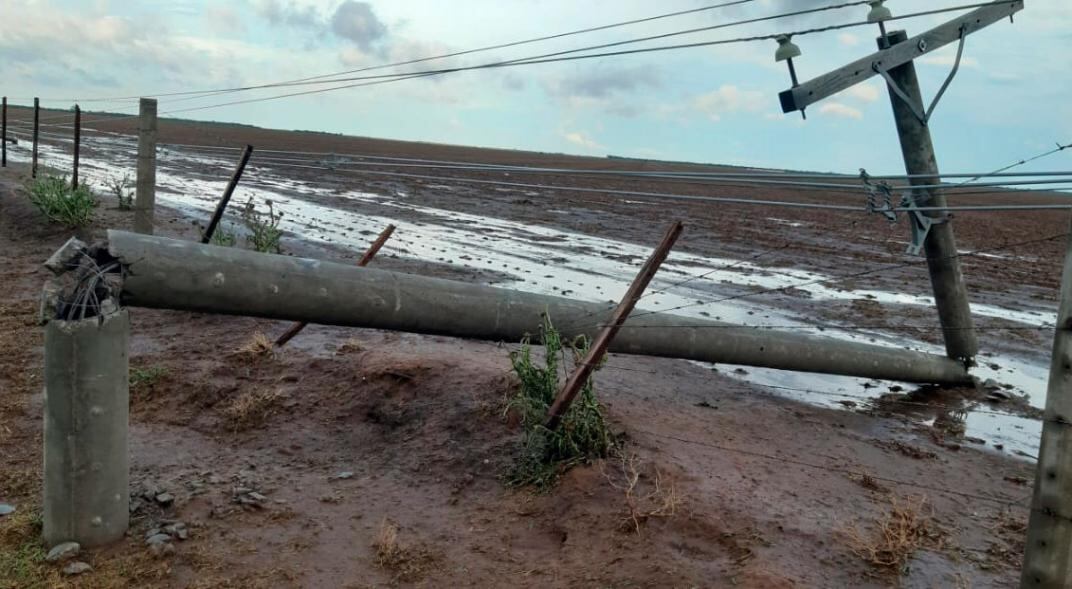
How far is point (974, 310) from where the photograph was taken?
45.1 feet

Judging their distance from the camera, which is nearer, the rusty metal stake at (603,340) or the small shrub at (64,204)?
the rusty metal stake at (603,340)

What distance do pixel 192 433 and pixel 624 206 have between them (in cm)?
2529

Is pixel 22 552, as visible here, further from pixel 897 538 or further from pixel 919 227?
pixel 919 227

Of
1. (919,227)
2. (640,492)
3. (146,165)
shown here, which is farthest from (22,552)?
(919,227)

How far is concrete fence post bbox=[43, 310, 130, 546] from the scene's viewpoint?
438 cm

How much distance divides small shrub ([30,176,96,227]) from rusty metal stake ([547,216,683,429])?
37.4 feet

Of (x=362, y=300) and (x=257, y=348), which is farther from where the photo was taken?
(x=257, y=348)

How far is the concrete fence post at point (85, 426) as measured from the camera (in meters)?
4.38

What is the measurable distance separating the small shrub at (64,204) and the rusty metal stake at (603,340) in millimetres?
11388

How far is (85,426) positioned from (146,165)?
5858mm

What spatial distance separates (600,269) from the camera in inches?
616

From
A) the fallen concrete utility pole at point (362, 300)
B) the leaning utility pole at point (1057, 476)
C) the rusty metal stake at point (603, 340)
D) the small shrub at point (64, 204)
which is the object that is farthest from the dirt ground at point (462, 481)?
the small shrub at point (64, 204)

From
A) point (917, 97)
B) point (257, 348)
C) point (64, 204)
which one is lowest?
point (257, 348)

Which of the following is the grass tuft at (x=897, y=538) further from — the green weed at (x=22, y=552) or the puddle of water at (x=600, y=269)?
the green weed at (x=22, y=552)
